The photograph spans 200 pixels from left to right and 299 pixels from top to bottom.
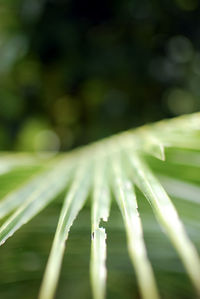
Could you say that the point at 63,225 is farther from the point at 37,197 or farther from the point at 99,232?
the point at 37,197

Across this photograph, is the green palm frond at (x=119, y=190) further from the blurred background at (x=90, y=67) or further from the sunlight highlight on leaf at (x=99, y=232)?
the blurred background at (x=90, y=67)

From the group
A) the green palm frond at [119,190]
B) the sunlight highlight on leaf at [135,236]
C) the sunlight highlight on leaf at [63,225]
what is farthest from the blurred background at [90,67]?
the sunlight highlight on leaf at [135,236]

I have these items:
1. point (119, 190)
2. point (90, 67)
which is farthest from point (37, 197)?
point (90, 67)

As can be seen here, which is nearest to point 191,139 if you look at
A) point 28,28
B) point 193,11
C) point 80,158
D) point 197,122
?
point 197,122

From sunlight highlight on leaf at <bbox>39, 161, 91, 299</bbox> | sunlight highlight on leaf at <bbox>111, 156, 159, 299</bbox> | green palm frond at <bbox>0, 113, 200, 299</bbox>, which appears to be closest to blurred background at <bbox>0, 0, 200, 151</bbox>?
green palm frond at <bbox>0, 113, 200, 299</bbox>

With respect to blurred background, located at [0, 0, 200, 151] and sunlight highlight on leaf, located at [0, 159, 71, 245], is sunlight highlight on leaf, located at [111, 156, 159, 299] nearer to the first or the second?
sunlight highlight on leaf, located at [0, 159, 71, 245]

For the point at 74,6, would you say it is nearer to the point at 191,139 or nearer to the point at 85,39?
the point at 85,39
